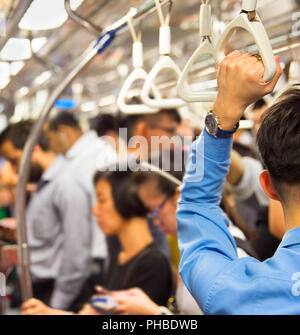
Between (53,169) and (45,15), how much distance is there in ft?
5.74

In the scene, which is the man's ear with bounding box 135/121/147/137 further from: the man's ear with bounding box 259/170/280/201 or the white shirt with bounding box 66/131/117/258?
the man's ear with bounding box 259/170/280/201

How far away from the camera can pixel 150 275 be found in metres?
2.00

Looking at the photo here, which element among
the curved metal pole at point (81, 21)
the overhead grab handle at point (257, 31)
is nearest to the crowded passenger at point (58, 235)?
the curved metal pole at point (81, 21)

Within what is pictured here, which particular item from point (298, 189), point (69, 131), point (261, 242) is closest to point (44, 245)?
point (69, 131)

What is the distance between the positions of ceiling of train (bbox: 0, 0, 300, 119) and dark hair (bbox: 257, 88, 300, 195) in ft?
1.91

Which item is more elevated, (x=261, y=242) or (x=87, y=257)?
(x=261, y=242)

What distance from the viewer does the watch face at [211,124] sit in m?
0.89

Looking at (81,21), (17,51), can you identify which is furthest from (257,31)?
(17,51)

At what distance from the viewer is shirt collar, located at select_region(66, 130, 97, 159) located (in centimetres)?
350

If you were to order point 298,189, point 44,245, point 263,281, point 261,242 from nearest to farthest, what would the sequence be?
1. point 263,281
2. point 298,189
3. point 261,242
4. point 44,245

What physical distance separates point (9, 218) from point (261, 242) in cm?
286

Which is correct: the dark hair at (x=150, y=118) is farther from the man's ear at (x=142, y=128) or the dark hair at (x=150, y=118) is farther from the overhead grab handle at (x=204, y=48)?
the overhead grab handle at (x=204, y=48)
